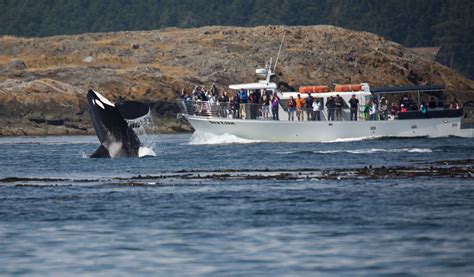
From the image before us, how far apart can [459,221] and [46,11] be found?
147 metres

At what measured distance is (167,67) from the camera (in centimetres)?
9950

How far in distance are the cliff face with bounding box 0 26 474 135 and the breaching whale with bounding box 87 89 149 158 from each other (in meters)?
35.6

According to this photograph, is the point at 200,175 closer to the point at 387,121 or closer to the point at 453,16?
the point at 387,121

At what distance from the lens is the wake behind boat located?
62.0 metres

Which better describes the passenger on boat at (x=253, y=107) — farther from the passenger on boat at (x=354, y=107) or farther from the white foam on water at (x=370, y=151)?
the white foam on water at (x=370, y=151)

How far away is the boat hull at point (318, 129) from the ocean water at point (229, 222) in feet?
57.0

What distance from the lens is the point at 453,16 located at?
602 feet

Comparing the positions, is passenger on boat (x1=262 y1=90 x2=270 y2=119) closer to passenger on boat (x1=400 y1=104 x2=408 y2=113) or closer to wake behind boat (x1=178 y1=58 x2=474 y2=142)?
wake behind boat (x1=178 y1=58 x2=474 y2=142)

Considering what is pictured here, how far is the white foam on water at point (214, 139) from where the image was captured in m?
62.6

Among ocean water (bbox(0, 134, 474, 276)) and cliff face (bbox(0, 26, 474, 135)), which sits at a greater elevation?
cliff face (bbox(0, 26, 474, 135))

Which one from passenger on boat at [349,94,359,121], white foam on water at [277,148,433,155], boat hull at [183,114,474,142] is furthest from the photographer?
boat hull at [183,114,474,142]

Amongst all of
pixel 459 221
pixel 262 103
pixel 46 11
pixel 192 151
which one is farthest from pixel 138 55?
pixel 459 221

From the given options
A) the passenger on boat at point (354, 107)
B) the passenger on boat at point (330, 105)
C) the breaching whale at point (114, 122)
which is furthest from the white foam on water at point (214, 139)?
the breaching whale at point (114, 122)

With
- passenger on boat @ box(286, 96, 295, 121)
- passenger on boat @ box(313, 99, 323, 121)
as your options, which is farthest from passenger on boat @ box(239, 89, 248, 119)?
passenger on boat @ box(313, 99, 323, 121)
